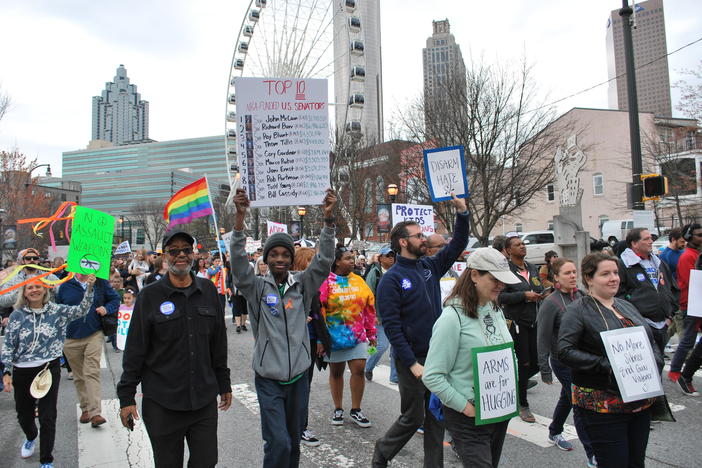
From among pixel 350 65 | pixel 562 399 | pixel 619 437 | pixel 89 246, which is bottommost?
pixel 562 399

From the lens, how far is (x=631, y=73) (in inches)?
429

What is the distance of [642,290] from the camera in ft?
18.4

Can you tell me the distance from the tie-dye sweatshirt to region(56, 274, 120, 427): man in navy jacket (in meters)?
2.43

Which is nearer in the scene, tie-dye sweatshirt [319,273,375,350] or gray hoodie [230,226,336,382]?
gray hoodie [230,226,336,382]

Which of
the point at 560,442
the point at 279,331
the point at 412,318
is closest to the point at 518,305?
the point at 560,442

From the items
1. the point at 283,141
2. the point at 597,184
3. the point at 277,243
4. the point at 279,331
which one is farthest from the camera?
the point at 597,184

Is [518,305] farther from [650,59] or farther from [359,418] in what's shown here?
[650,59]

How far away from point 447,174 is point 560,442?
3013 mm

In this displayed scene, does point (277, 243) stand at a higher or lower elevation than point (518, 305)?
higher

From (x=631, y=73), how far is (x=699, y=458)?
893 cm

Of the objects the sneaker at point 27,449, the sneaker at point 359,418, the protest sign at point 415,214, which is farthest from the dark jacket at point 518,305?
the sneaker at point 27,449

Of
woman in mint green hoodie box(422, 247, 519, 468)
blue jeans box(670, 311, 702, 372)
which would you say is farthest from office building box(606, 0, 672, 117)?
woman in mint green hoodie box(422, 247, 519, 468)

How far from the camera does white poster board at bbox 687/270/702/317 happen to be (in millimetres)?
5977

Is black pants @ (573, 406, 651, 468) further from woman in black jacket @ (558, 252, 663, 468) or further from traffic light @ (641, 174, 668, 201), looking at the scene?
traffic light @ (641, 174, 668, 201)
